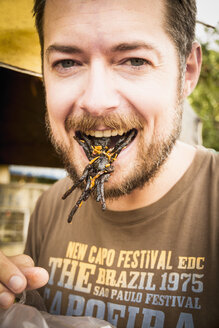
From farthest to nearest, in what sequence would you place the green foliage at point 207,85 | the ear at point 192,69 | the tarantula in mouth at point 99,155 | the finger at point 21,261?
the green foliage at point 207,85 < the ear at point 192,69 < the tarantula in mouth at point 99,155 < the finger at point 21,261

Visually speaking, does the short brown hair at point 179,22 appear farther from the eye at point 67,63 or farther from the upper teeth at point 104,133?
the upper teeth at point 104,133

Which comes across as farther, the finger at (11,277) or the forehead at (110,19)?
the forehead at (110,19)

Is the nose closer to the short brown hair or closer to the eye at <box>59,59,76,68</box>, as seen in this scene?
the eye at <box>59,59,76,68</box>

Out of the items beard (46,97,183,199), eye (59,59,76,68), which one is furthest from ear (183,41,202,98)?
eye (59,59,76,68)

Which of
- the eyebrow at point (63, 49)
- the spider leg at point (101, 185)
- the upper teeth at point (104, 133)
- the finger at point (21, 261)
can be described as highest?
the eyebrow at point (63, 49)

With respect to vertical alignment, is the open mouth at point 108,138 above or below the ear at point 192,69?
below

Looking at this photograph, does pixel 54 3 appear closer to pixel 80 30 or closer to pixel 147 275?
pixel 80 30

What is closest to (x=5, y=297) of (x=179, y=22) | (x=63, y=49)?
(x=63, y=49)

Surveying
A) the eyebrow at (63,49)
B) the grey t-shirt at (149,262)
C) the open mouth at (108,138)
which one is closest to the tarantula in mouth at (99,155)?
the open mouth at (108,138)
